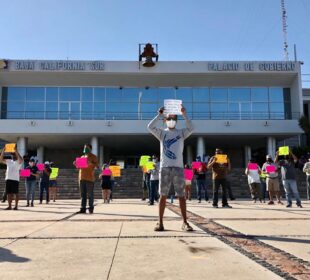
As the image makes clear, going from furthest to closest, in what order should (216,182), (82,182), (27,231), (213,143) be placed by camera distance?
(213,143), (216,182), (82,182), (27,231)

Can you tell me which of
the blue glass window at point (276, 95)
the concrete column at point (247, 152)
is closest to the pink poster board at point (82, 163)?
the blue glass window at point (276, 95)

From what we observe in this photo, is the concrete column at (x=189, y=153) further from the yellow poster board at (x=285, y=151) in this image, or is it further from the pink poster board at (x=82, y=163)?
the pink poster board at (x=82, y=163)

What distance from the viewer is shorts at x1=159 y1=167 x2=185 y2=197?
5273 mm

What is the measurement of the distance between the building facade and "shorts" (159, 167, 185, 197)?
73.8ft

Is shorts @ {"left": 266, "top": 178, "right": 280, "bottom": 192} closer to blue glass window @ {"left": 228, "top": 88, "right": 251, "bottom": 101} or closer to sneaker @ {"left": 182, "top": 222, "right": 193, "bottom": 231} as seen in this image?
sneaker @ {"left": 182, "top": 222, "right": 193, "bottom": 231}

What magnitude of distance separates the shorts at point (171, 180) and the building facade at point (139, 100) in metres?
22.5

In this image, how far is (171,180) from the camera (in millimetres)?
5328

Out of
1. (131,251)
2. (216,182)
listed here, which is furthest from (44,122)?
(131,251)

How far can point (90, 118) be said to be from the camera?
30469 millimetres

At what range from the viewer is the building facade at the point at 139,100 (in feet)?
92.5

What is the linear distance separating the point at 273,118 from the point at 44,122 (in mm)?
19062

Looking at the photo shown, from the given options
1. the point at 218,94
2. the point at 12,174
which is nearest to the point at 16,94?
the point at 218,94

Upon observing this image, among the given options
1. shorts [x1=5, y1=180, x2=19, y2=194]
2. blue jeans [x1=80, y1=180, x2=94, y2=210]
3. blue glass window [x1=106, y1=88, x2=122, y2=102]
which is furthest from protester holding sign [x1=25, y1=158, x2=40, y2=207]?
blue glass window [x1=106, y1=88, x2=122, y2=102]

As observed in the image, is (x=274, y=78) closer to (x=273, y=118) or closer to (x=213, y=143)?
(x=273, y=118)
